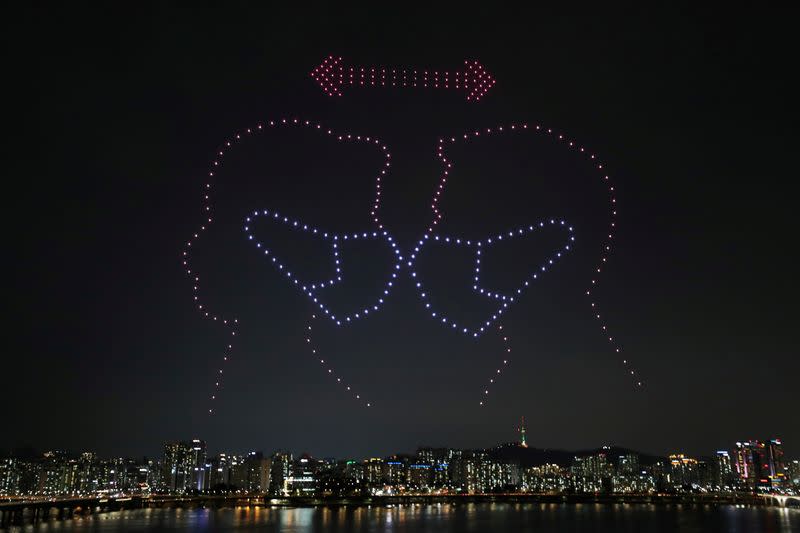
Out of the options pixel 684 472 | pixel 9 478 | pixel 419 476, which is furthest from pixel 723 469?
pixel 9 478

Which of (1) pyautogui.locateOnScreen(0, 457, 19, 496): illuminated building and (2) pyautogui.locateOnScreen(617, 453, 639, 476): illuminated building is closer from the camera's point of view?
(1) pyautogui.locateOnScreen(0, 457, 19, 496): illuminated building

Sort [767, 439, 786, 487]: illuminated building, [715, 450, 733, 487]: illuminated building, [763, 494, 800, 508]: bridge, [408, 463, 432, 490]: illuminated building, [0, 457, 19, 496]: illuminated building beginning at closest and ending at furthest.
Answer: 1. [763, 494, 800, 508]: bridge
2. [0, 457, 19, 496]: illuminated building
3. [767, 439, 786, 487]: illuminated building
4. [408, 463, 432, 490]: illuminated building
5. [715, 450, 733, 487]: illuminated building

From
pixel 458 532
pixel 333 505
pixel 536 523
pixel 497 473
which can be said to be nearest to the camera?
pixel 458 532

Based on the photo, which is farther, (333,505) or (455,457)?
(455,457)

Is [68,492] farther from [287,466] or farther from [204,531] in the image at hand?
[204,531]

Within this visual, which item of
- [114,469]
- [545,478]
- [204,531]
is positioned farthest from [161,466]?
[204,531]

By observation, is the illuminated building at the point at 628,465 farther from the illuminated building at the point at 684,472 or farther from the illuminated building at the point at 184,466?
the illuminated building at the point at 184,466

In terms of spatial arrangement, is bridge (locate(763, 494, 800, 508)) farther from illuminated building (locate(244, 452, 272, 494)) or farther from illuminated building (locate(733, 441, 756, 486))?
illuminated building (locate(244, 452, 272, 494))

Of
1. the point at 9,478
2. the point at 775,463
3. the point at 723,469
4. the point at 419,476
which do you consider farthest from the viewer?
the point at 723,469

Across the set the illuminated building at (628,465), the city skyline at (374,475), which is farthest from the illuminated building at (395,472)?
the illuminated building at (628,465)

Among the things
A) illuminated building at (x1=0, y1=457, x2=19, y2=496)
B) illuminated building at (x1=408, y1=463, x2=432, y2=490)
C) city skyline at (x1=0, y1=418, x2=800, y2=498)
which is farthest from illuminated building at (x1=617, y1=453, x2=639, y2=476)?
illuminated building at (x1=0, y1=457, x2=19, y2=496)

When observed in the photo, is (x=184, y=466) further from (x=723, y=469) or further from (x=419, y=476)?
(x=723, y=469)
